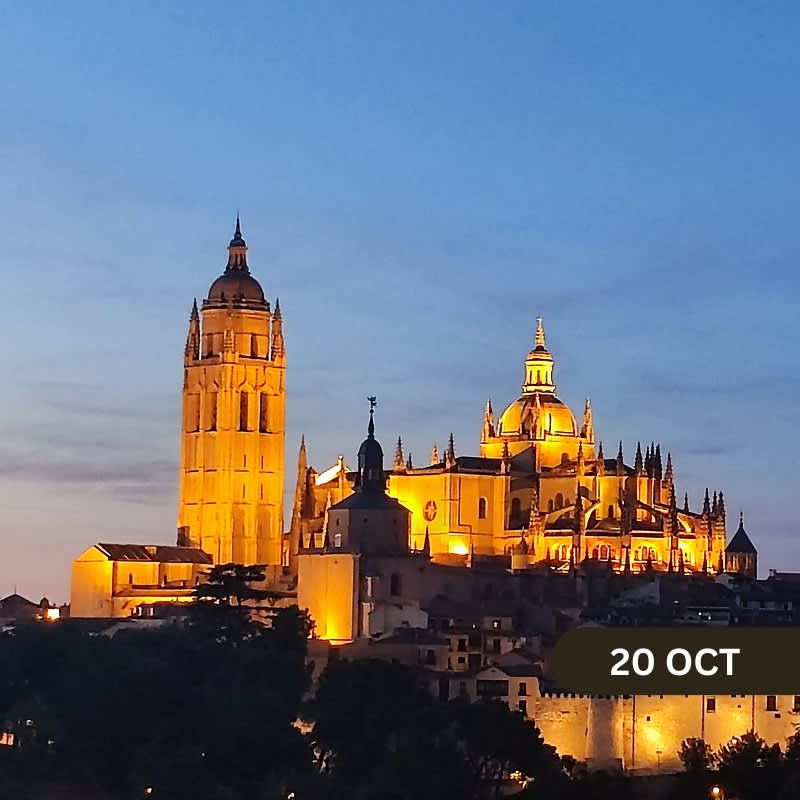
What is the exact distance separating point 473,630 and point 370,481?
9.40 metres

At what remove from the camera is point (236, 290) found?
11950 cm

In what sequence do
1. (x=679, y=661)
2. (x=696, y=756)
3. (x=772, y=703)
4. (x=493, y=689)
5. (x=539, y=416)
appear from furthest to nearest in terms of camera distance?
(x=539, y=416), (x=493, y=689), (x=772, y=703), (x=696, y=756), (x=679, y=661)

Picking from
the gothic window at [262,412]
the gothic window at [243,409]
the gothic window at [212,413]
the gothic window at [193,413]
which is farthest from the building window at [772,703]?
the gothic window at [193,413]

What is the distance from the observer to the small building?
106 metres

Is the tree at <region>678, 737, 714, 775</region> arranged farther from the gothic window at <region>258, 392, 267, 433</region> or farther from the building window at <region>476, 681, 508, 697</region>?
the gothic window at <region>258, 392, 267, 433</region>

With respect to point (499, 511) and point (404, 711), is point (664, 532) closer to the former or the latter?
point (499, 511)

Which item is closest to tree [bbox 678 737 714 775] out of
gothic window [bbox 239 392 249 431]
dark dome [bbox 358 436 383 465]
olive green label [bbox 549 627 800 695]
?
olive green label [bbox 549 627 800 695]

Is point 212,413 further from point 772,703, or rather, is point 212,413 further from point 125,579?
point 772,703

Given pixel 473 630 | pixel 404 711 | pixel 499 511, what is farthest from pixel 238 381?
pixel 404 711

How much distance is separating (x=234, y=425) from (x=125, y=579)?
1220cm

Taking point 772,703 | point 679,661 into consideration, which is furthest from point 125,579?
point 679,661

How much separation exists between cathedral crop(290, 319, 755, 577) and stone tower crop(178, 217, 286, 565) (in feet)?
9.10

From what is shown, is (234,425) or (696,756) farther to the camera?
(234,425)

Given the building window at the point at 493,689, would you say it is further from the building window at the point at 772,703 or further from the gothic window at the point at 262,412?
the gothic window at the point at 262,412
